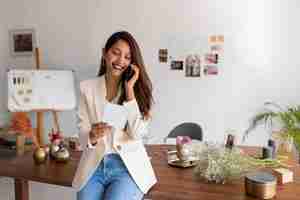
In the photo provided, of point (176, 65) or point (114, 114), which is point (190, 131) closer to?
point (176, 65)

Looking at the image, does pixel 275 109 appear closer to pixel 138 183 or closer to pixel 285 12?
pixel 285 12

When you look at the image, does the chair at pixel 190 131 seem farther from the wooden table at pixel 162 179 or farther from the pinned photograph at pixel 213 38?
the pinned photograph at pixel 213 38

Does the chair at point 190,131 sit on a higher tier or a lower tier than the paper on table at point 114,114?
lower

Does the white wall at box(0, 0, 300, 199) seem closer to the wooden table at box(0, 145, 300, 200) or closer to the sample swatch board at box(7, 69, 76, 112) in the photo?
the sample swatch board at box(7, 69, 76, 112)

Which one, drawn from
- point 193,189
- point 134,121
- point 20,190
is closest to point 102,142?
point 134,121

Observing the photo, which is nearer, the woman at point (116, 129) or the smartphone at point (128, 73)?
the woman at point (116, 129)

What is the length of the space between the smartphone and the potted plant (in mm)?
1601

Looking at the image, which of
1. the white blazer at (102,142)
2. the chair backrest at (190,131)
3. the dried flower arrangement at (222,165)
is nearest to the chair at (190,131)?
the chair backrest at (190,131)

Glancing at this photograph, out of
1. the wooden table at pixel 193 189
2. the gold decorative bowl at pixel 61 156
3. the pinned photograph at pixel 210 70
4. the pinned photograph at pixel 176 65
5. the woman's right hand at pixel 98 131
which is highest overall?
the pinned photograph at pixel 176 65

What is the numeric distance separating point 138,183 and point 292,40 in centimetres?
226

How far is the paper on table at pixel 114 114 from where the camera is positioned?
170 centimetres

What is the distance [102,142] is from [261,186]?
752 mm

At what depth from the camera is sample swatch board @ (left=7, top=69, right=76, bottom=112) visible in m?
3.38

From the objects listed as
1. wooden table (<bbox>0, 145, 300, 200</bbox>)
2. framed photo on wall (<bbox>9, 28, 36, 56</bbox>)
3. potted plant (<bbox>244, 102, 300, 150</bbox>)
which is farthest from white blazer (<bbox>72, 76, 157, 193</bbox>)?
framed photo on wall (<bbox>9, 28, 36, 56</bbox>)
